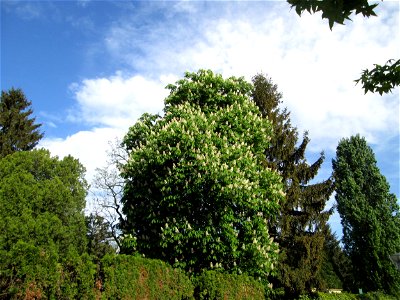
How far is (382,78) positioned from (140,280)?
8.64 metres

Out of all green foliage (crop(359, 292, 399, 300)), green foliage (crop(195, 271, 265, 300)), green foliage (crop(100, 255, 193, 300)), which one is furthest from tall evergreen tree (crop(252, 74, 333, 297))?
green foliage (crop(359, 292, 399, 300))

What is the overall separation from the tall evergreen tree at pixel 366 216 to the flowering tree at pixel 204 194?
1689 centimetres

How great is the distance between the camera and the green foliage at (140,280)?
9.66 m

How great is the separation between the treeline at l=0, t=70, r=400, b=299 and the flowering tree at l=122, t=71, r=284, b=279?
55mm

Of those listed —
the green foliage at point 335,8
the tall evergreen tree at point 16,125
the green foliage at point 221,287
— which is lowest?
the green foliage at point 221,287

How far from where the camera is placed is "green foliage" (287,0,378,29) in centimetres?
315

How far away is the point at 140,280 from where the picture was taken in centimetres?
1082

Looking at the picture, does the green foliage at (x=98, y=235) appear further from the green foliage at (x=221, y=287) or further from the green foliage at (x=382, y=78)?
the green foliage at (x=382, y=78)

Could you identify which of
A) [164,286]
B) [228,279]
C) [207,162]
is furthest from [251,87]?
[164,286]

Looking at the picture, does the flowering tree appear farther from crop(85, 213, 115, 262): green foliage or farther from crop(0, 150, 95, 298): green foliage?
crop(85, 213, 115, 262): green foliage

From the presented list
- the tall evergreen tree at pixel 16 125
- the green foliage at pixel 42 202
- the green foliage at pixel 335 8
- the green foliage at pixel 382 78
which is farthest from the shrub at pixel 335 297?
the tall evergreen tree at pixel 16 125

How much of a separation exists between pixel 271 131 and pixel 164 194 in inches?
280

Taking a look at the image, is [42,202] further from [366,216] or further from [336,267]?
[336,267]

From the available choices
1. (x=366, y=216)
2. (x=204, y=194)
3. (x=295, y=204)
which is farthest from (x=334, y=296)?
(x=204, y=194)
